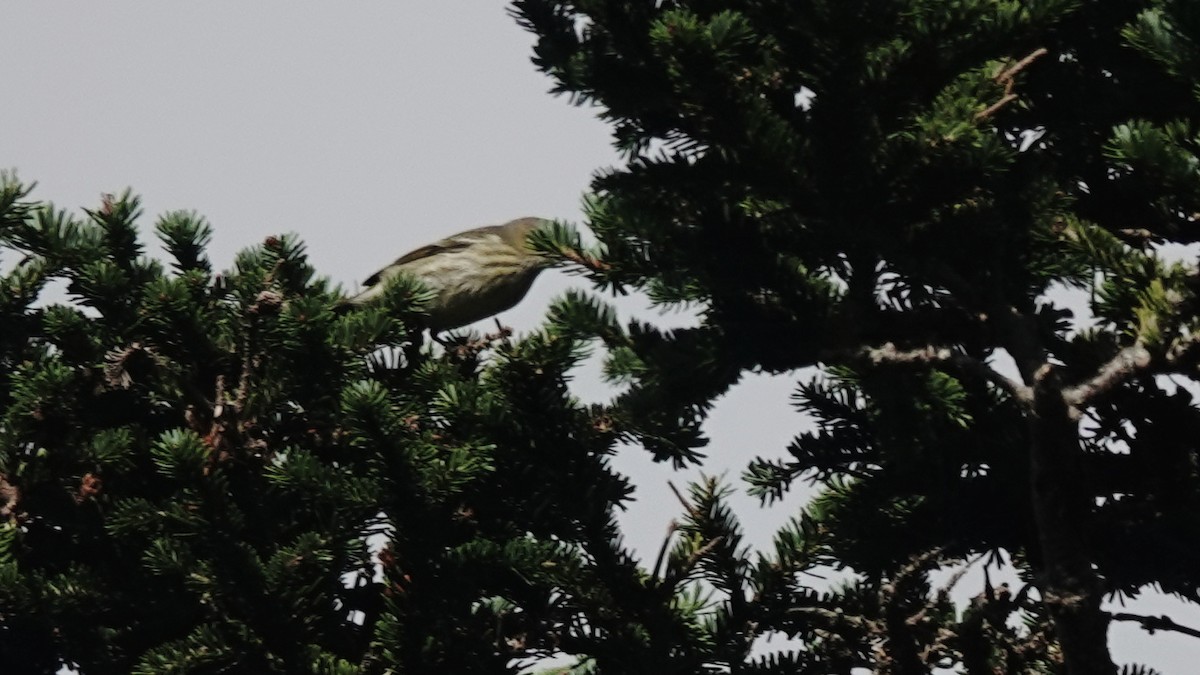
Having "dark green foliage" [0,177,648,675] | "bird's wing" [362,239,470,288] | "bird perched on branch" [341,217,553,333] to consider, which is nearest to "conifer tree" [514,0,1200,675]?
"dark green foliage" [0,177,648,675]

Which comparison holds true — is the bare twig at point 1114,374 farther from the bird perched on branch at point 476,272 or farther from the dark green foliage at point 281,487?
the bird perched on branch at point 476,272

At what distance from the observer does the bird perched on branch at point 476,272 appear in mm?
4172

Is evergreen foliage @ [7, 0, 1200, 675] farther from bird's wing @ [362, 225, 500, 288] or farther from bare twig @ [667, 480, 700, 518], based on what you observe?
bird's wing @ [362, 225, 500, 288]

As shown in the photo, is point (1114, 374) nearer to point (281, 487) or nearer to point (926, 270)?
point (926, 270)

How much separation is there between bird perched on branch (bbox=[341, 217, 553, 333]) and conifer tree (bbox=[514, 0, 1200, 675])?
1.91 metres

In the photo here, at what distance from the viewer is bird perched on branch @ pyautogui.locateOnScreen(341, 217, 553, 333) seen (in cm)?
417

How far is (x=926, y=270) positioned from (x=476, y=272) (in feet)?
8.23

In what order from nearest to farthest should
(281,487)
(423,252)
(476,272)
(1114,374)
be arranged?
(1114,374) < (281,487) < (476,272) < (423,252)

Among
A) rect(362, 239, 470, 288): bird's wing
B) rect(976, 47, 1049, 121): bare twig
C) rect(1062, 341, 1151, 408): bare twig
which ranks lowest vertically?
rect(1062, 341, 1151, 408): bare twig

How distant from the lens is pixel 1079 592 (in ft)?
5.68

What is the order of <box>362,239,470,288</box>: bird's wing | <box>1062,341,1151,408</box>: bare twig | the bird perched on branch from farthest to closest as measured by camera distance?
<box>362,239,470,288</box>: bird's wing < the bird perched on branch < <box>1062,341,1151,408</box>: bare twig

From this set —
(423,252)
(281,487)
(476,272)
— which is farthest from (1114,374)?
(423,252)

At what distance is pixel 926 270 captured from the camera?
1.88 metres

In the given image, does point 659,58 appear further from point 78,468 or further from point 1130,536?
point 78,468
